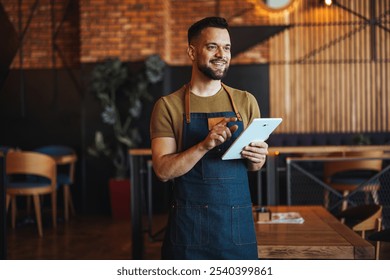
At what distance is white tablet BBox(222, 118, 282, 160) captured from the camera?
1.86m

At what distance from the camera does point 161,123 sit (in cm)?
207

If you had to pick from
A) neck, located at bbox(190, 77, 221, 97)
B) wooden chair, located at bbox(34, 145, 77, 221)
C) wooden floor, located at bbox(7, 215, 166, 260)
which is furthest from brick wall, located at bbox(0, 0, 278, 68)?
neck, located at bbox(190, 77, 221, 97)

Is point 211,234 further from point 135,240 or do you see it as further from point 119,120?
point 119,120

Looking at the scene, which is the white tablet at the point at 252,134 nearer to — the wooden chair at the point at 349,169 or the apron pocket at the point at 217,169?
the apron pocket at the point at 217,169

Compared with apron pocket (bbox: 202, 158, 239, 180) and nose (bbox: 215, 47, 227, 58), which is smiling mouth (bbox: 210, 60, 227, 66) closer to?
nose (bbox: 215, 47, 227, 58)

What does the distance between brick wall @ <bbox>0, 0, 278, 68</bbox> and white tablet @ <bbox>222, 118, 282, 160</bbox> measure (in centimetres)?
582

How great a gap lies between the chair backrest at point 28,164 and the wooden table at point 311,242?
3.79 m

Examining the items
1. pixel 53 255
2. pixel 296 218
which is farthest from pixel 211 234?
pixel 53 255

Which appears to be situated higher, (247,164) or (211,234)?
(247,164)

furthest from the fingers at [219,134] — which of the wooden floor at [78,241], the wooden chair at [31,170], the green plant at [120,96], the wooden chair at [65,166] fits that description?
the green plant at [120,96]

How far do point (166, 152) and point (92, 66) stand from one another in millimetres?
5851

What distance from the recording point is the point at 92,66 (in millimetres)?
7688

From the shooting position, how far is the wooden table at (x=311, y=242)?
97.0 inches

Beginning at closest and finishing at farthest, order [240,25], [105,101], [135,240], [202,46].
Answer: [202,46] → [135,240] → [105,101] → [240,25]
